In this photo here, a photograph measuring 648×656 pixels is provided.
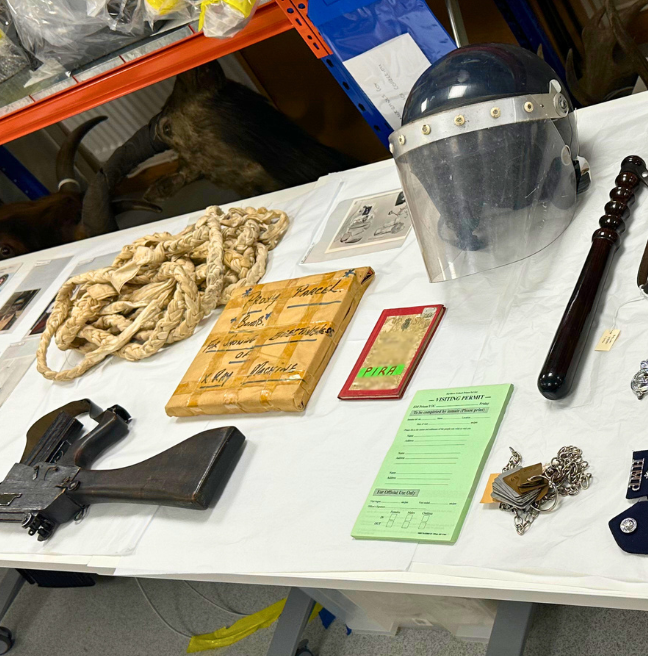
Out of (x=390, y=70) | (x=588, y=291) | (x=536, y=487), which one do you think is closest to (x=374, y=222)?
(x=390, y=70)

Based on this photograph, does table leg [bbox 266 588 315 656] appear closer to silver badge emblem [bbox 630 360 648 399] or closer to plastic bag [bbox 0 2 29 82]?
silver badge emblem [bbox 630 360 648 399]

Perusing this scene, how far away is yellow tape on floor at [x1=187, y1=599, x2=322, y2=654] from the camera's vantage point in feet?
5.29

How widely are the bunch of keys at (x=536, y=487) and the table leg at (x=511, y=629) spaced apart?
27 cm

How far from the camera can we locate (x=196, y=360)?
1.33 metres

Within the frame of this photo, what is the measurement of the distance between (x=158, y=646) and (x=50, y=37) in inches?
58.9

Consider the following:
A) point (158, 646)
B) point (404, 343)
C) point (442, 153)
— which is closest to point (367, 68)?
point (442, 153)

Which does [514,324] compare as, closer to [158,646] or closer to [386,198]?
[386,198]

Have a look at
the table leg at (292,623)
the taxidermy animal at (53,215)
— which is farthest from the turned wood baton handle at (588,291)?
the taxidermy animal at (53,215)

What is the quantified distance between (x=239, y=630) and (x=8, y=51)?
154cm

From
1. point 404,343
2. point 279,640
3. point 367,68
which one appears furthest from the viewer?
point 367,68

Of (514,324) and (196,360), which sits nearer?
(514,324)

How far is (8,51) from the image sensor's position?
1.75 m

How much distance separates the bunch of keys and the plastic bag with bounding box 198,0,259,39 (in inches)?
41.2

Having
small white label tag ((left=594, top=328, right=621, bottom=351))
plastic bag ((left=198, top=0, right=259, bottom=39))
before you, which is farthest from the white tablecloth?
plastic bag ((left=198, top=0, right=259, bottom=39))
